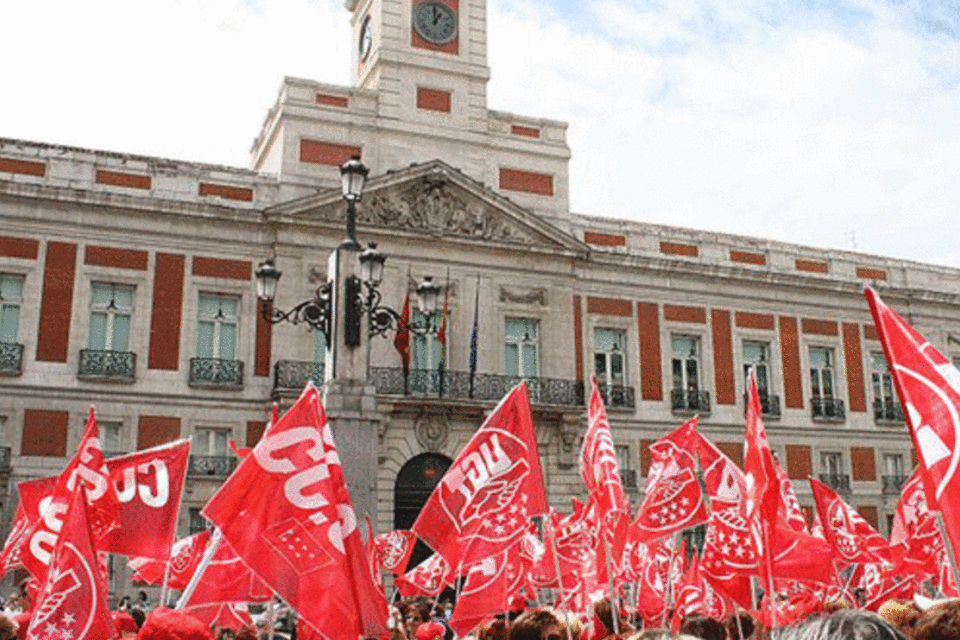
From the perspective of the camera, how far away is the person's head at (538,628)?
18.2 ft

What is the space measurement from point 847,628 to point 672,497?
9.10 m

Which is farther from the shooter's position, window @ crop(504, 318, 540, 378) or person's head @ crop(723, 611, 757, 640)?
window @ crop(504, 318, 540, 378)

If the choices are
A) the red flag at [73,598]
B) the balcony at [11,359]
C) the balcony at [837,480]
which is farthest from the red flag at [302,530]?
the balcony at [837,480]

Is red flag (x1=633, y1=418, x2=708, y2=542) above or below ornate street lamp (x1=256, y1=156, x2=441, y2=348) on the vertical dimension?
below

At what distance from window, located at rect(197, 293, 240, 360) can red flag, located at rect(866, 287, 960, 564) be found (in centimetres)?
2400

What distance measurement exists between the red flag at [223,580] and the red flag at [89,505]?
5.83ft

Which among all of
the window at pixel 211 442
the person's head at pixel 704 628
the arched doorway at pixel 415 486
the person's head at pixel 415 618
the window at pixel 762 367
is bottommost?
the person's head at pixel 415 618

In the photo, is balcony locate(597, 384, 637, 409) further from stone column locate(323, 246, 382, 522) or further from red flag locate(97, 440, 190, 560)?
red flag locate(97, 440, 190, 560)

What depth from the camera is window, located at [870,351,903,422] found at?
34.8 m

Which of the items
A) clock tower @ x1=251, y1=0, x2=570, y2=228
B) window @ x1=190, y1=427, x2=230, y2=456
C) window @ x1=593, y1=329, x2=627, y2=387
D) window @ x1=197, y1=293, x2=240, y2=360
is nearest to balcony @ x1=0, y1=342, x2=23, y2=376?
window @ x1=197, y1=293, x2=240, y2=360

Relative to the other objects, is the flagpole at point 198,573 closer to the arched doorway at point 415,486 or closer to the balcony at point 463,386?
the balcony at point 463,386

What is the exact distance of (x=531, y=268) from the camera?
101ft

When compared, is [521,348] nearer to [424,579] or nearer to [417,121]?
[417,121]

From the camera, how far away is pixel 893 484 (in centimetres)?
3419
